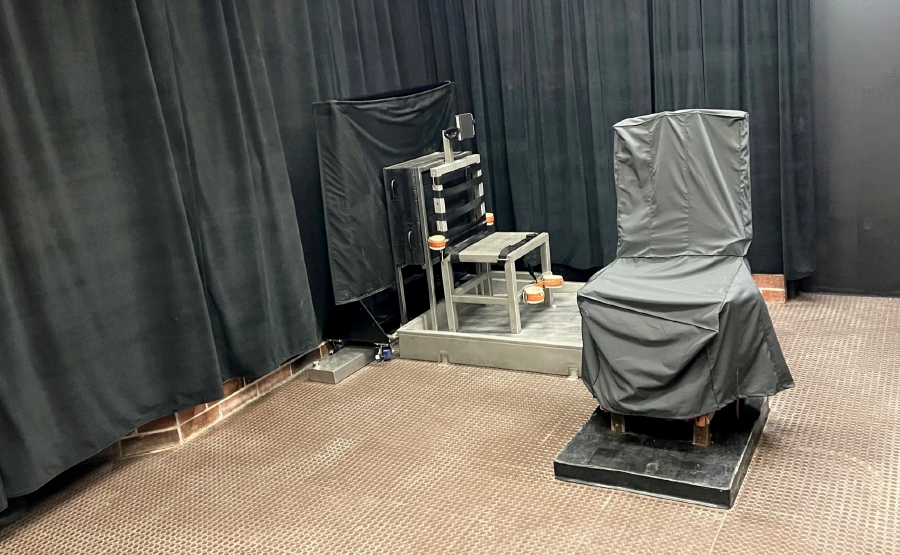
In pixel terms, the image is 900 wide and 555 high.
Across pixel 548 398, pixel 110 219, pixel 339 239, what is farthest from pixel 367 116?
pixel 548 398

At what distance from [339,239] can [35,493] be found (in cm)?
167

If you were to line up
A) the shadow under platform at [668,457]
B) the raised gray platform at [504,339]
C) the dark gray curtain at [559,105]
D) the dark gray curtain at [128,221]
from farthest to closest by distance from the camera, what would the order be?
the dark gray curtain at [559,105] → the raised gray platform at [504,339] → the dark gray curtain at [128,221] → the shadow under platform at [668,457]

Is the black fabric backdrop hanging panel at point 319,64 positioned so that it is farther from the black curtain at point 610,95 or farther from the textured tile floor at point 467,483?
the textured tile floor at point 467,483

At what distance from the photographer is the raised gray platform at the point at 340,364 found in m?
3.86

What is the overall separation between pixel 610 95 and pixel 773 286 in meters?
1.37

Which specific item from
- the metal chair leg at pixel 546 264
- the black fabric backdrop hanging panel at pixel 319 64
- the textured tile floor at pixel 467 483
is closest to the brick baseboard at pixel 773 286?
the textured tile floor at pixel 467 483

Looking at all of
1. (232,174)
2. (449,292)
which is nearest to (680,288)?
(449,292)

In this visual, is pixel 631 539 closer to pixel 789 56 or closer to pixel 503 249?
pixel 503 249

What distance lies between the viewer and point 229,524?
8.83ft

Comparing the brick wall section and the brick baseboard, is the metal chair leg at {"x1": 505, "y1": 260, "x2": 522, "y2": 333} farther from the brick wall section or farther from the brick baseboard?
the brick baseboard

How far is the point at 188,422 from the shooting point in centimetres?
339

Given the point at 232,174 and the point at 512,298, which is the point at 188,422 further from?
the point at 512,298

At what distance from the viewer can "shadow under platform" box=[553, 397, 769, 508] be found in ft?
8.25

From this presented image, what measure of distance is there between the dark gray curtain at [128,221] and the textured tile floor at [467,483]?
0.82ft
